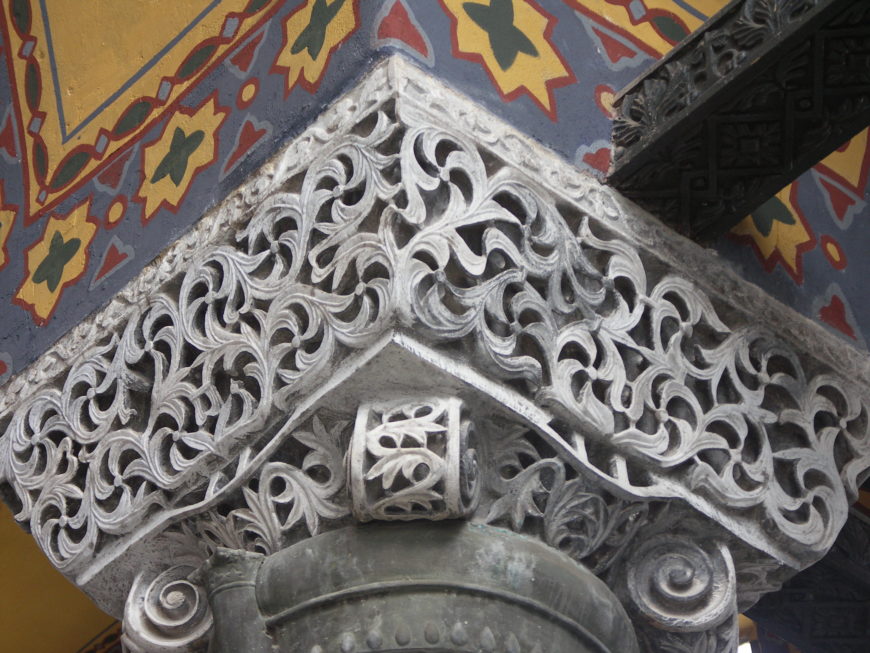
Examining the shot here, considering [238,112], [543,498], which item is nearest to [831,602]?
[543,498]

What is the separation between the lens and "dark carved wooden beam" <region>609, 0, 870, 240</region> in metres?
3.16

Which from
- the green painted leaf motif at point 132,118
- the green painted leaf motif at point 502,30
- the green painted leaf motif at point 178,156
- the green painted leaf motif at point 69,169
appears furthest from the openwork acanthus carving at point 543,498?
the green painted leaf motif at point 69,169

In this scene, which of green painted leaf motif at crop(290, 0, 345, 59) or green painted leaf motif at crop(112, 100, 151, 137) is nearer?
green painted leaf motif at crop(290, 0, 345, 59)

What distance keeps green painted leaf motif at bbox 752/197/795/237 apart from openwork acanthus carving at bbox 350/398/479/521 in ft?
2.93

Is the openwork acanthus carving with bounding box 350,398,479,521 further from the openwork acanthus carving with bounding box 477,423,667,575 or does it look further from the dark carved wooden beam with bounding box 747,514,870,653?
the dark carved wooden beam with bounding box 747,514,870,653

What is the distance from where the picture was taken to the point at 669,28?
3695 millimetres

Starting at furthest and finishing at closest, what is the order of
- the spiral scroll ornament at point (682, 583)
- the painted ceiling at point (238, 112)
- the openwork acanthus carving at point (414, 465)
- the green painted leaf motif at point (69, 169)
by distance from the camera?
the green painted leaf motif at point (69, 169) → the painted ceiling at point (238, 112) → the spiral scroll ornament at point (682, 583) → the openwork acanthus carving at point (414, 465)

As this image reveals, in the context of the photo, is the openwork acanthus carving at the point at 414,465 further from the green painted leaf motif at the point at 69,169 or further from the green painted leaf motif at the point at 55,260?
the green painted leaf motif at the point at 69,169

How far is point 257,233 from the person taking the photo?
3262 millimetres

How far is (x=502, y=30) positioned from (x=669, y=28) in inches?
17.1

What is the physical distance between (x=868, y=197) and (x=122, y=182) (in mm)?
1451

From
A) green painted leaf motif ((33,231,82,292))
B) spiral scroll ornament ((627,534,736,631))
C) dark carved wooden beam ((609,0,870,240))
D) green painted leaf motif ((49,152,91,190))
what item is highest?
green painted leaf motif ((49,152,91,190))

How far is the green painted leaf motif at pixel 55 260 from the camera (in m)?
3.77

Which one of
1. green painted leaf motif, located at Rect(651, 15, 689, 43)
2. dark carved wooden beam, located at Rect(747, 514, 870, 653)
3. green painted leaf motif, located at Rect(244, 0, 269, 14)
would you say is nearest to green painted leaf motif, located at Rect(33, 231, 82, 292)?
green painted leaf motif, located at Rect(244, 0, 269, 14)
